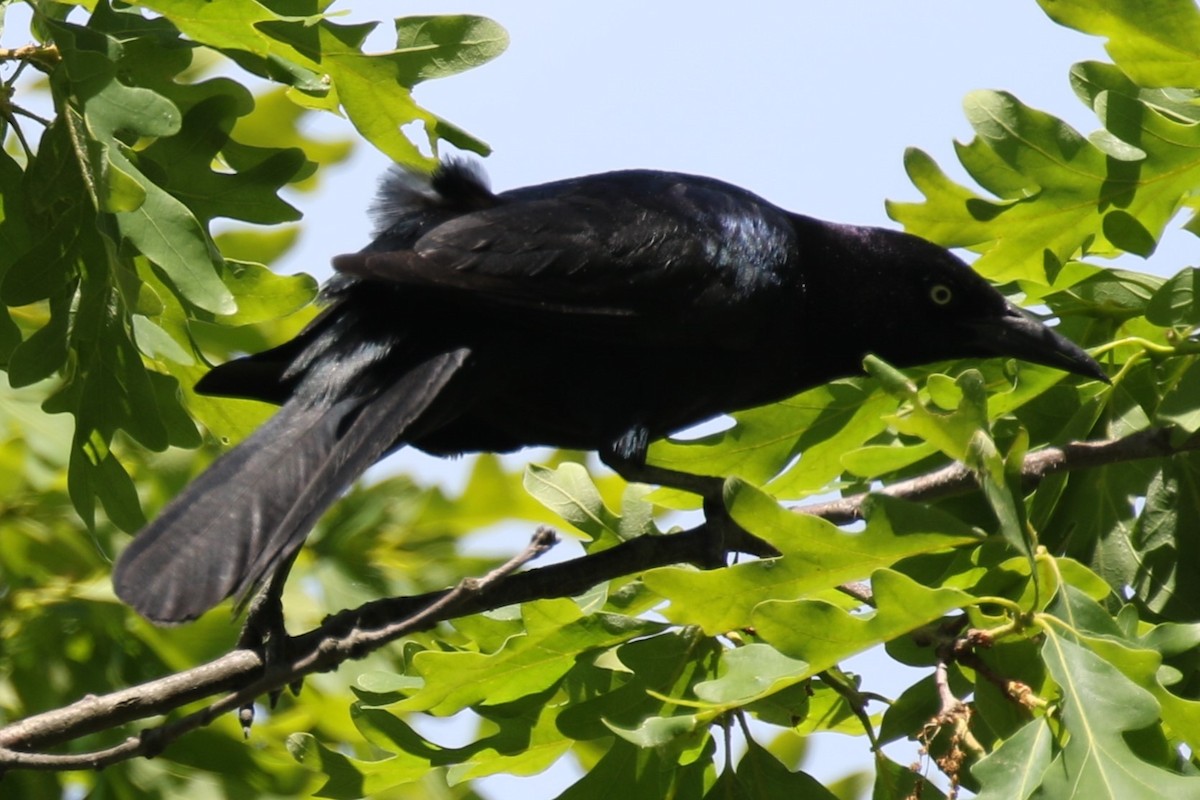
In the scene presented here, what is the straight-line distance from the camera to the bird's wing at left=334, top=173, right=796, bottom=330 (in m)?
4.18

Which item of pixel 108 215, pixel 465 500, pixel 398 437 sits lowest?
pixel 465 500

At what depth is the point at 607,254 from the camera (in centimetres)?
448

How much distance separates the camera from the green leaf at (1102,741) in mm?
2818

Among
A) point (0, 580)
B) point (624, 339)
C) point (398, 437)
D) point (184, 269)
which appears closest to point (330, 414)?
point (398, 437)

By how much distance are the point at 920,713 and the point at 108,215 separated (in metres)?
2.08

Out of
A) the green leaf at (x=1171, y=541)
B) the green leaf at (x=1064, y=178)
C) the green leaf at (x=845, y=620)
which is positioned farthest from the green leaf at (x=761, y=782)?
the green leaf at (x=1064, y=178)

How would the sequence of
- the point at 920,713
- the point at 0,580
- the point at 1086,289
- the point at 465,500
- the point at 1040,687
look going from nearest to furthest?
the point at 1040,687
the point at 920,713
the point at 1086,289
the point at 0,580
the point at 465,500

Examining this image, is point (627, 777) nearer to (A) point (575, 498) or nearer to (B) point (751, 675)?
(B) point (751, 675)

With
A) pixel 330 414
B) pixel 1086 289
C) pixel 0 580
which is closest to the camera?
pixel 330 414

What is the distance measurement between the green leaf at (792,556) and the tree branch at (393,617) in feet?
0.65

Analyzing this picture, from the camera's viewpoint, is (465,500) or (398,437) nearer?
(398,437)

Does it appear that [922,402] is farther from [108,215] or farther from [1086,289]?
[108,215]

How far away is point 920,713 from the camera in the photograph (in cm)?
355

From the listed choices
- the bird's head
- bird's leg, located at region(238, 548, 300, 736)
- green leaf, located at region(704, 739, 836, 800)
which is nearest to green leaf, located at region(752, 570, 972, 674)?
green leaf, located at region(704, 739, 836, 800)
